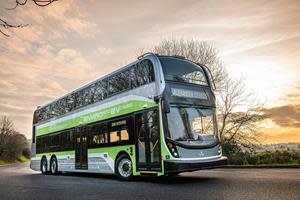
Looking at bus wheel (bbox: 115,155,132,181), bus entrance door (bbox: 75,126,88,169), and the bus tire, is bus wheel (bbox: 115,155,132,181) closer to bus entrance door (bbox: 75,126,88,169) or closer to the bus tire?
bus entrance door (bbox: 75,126,88,169)

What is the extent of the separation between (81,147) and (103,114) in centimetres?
274

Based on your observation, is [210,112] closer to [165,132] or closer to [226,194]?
[165,132]

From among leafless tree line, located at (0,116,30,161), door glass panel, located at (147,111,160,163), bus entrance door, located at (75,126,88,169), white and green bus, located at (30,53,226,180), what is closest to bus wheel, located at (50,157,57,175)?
white and green bus, located at (30,53,226,180)

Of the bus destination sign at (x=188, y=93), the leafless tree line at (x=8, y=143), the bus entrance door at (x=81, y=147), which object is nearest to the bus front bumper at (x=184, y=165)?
the bus destination sign at (x=188, y=93)

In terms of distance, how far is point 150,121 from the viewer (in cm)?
1098

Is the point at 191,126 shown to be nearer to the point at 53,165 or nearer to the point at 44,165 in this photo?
the point at 53,165

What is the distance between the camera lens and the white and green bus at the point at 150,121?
1030 centimetres

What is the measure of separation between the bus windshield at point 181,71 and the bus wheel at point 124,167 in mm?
3659

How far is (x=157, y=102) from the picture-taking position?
10.6 m

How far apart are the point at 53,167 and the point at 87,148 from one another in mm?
5045

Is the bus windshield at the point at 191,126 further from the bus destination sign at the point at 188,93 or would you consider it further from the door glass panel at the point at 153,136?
the door glass panel at the point at 153,136

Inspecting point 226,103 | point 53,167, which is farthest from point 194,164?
point 226,103

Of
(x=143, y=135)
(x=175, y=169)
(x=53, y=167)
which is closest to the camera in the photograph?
(x=175, y=169)

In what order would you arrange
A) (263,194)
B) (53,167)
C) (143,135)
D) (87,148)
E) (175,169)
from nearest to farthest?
(263,194), (175,169), (143,135), (87,148), (53,167)
